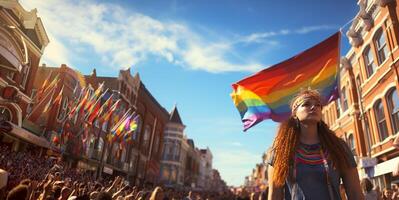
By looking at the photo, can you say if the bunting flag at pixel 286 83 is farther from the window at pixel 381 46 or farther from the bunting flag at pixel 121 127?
the bunting flag at pixel 121 127

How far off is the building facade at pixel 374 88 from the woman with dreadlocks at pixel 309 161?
1430 centimetres

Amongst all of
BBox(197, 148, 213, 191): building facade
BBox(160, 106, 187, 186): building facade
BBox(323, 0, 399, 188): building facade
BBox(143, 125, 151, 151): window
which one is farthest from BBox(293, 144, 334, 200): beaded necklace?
BBox(197, 148, 213, 191): building facade

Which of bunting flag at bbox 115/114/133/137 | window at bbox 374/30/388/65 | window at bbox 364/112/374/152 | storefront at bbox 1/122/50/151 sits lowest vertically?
storefront at bbox 1/122/50/151

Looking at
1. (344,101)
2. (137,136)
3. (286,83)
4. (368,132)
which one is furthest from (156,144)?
(286,83)

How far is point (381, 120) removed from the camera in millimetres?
18000

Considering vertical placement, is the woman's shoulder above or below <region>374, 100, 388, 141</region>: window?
below

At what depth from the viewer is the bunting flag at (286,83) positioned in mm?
9688

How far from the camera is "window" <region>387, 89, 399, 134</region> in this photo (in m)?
16.2

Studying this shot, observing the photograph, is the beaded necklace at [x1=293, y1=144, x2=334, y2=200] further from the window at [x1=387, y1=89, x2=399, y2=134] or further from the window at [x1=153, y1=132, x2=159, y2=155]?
the window at [x1=153, y1=132, x2=159, y2=155]

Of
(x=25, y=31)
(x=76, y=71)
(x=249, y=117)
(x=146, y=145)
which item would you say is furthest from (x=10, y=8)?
(x=146, y=145)

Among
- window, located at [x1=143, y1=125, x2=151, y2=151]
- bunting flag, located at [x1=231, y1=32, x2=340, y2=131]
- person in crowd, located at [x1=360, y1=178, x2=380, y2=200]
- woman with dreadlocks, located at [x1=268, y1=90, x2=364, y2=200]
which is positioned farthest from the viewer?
window, located at [x1=143, y1=125, x2=151, y2=151]

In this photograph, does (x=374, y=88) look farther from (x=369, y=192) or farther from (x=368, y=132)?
(x=369, y=192)

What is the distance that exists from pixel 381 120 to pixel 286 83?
37.7 ft

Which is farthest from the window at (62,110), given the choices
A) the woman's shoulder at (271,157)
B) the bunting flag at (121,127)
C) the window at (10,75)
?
the woman's shoulder at (271,157)
